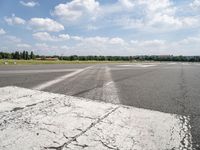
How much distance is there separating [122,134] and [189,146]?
112 centimetres

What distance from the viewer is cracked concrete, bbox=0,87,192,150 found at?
3045 millimetres

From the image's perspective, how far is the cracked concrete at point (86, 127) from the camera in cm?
304

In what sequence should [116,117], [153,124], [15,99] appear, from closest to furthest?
1. [153,124]
2. [116,117]
3. [15,99]

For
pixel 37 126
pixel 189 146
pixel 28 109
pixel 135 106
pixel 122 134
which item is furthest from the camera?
pixel 135 106

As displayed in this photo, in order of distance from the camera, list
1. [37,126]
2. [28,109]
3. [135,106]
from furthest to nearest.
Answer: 1. [135,106]
2. [28,109]
3. [37,126]

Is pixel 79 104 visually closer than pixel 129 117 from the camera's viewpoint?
No

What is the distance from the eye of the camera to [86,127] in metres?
3.68

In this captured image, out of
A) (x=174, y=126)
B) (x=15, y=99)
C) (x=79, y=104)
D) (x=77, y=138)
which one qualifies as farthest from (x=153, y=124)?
(x=15, y=99)

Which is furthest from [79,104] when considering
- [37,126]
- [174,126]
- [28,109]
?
[174,126]

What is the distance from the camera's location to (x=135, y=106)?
5.33m

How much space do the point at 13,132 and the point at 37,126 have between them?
0.45m

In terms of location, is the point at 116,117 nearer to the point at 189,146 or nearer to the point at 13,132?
the point at 189,146

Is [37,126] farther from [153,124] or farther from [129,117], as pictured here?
[153,124]

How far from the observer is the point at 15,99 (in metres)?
5.76
